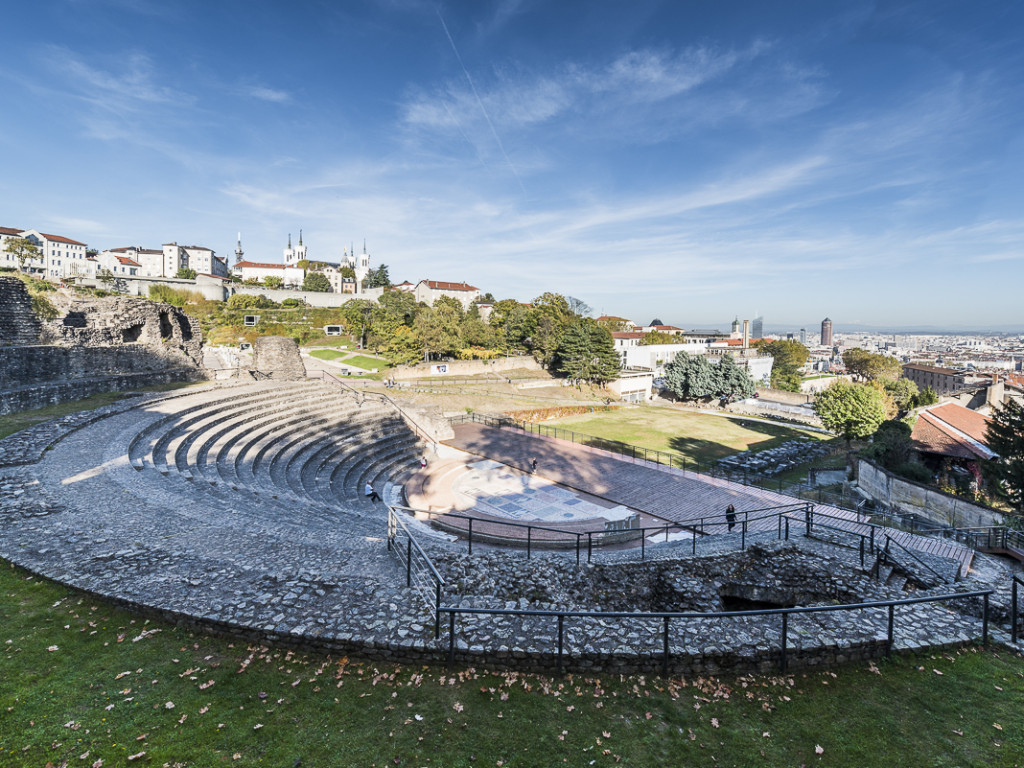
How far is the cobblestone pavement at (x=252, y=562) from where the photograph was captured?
19.4 ft

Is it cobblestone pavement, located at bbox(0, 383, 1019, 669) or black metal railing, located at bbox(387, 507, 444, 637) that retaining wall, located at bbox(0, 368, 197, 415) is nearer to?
cobblestone pavement, located at bbox(0, 383, 1019, 669)

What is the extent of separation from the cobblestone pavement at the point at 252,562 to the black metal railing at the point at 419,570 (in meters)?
0.14

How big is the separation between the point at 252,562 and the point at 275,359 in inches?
952

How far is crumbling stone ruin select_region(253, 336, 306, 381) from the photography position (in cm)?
2891

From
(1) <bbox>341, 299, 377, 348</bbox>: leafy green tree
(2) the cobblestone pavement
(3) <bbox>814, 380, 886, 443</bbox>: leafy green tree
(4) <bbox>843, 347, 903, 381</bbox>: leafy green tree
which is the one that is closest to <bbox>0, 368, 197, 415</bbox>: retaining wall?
(2) the cobblestone pavement

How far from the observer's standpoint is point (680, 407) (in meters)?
49.0

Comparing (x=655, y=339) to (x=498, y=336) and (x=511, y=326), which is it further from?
(x=498, y=336)

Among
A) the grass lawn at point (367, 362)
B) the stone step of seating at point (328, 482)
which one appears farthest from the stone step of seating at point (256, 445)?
the grass lawn at point (367, 362)

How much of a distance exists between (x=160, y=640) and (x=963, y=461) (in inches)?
1261

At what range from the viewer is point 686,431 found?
116 feet

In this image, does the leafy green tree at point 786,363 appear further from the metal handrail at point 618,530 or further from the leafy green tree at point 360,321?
the metal handrail at point 618,530

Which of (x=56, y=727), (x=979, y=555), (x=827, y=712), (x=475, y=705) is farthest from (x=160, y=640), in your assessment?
(x=979, y=555)

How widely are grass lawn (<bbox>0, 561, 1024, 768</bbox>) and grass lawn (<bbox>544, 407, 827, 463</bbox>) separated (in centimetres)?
2246

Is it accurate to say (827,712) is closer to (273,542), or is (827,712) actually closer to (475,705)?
(475,705)
